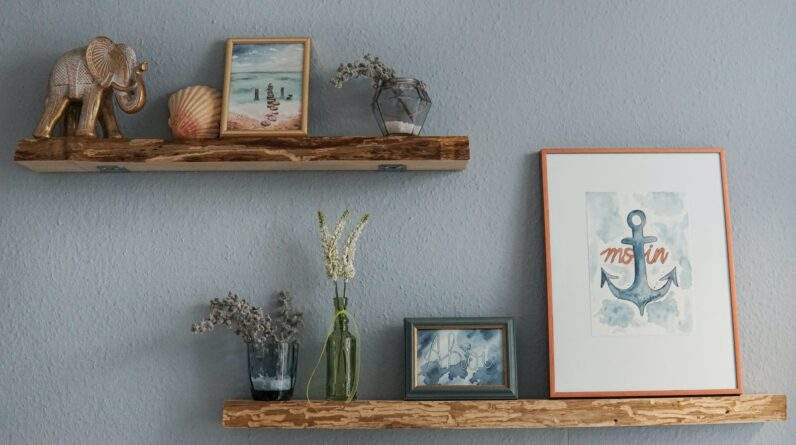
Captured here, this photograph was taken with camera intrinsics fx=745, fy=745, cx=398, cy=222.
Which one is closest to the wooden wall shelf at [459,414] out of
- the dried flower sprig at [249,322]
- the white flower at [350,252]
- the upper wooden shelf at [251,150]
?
the dried flower sprig at [249,322]

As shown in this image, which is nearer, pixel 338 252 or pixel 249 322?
pixel 249 322

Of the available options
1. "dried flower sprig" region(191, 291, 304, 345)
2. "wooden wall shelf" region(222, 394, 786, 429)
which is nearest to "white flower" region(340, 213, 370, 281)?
"dried flower sprig" region(191, 291, 304, 345)

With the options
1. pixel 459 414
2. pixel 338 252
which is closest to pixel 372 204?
pixel 338 252

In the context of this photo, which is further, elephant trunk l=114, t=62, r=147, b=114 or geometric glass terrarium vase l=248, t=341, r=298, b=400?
elephant trunk l=114, t=62, r=147, b=114

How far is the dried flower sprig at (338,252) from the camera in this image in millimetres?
1593

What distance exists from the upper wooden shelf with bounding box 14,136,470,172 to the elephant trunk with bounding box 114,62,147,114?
0.11 meters

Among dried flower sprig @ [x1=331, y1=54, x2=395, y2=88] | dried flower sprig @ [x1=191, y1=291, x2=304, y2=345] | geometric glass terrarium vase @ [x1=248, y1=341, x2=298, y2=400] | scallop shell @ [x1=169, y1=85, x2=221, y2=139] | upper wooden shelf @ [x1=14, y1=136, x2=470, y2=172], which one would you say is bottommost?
geometric glass terrarium vase @ [x1=248, y1=341, x2=298, y2=400]

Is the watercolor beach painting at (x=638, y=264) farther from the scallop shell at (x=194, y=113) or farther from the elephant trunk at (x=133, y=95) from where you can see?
the elephant trunk at (x=133, y=95)

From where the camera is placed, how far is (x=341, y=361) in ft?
5.15

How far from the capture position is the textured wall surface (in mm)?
1651

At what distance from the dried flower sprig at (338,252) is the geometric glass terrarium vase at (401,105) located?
0.68 ft

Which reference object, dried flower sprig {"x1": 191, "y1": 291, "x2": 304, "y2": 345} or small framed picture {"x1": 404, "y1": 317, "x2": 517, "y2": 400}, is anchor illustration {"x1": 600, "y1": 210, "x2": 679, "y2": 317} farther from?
dried flower sprig {"x1": 191, "y1": 291, "x2": 304, "y2": 345}

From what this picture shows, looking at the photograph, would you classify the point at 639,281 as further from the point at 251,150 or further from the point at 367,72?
the point at 251,150

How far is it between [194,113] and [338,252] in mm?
438
